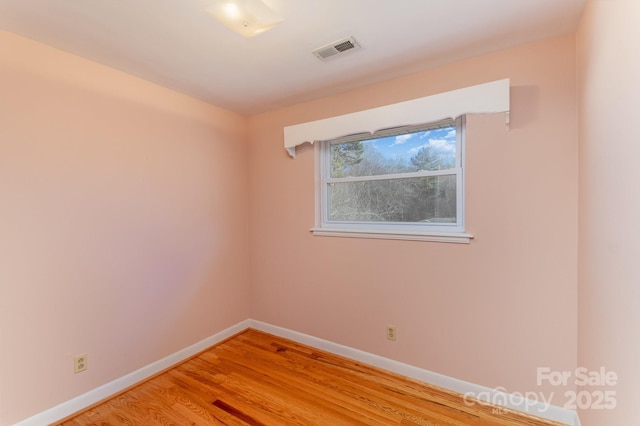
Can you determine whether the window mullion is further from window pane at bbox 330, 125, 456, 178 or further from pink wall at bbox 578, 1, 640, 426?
pink wall at bbox 578, 1, 640, 426

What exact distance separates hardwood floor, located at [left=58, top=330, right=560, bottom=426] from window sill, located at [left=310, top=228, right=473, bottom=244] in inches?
43.2

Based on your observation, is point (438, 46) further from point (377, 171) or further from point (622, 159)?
point (622, 159)

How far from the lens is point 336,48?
1826 millimetres

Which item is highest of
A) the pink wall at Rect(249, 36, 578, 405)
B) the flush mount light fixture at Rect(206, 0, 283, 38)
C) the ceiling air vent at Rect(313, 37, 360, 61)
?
the ceiling air vent at Rect(313, 37, 360, 61)

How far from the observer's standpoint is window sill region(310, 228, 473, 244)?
1986 mm

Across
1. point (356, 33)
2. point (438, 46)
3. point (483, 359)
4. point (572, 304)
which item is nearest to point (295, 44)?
point (356, 33)

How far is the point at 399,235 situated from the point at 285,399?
146 cm

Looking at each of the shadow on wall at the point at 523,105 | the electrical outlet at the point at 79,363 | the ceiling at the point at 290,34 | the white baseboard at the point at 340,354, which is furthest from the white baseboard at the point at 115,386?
the shadow on wall at the point at 523,105

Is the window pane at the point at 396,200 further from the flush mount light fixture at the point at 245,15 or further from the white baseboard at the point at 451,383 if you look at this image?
the flush mount light fixture at the point at 245,15

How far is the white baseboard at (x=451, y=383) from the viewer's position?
1.72 m

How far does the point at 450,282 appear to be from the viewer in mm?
2029

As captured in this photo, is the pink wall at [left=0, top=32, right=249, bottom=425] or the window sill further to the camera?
the window sill

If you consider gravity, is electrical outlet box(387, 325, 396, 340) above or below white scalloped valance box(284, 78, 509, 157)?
below

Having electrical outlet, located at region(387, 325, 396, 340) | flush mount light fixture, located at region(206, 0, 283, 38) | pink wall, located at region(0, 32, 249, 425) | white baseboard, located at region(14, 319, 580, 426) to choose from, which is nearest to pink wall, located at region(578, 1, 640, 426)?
white baseboard, located at region(14, 319, 580, 426)
